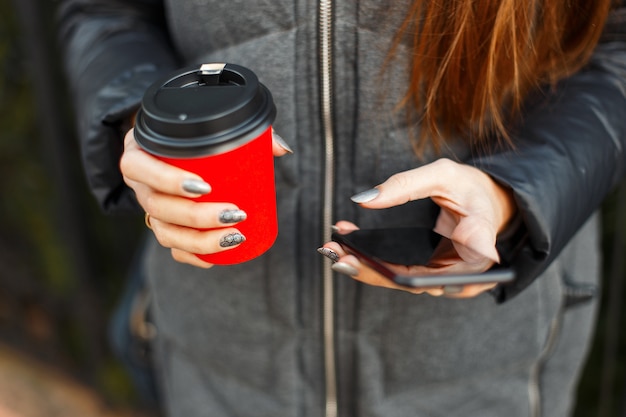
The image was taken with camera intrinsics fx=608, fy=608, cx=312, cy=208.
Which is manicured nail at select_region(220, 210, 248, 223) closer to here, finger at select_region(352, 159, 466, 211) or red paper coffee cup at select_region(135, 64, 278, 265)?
red paper coffee cup at select_region(135, 64, 278, 265)

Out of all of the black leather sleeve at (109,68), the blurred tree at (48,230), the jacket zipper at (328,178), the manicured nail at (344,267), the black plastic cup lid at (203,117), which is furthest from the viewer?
the blurred tree at (48,230)

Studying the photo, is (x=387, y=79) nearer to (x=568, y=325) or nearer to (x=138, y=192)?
(x=138, y=192)

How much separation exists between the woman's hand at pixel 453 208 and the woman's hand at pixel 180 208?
16cm

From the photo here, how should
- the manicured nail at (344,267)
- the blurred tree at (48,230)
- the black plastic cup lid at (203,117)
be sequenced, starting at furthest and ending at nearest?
1. the blurred tree at (48,230)
2. the manicured nail at (344,267)
3. the black plastic cup lid at (203,117)

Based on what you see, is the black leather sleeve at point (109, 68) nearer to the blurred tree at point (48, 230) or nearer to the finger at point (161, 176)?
the finger at point (161, 176)

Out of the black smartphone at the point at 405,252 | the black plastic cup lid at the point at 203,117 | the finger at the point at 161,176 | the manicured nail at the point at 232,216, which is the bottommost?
the black smartphone at the point at 405,252

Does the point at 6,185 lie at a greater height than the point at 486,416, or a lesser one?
lesser

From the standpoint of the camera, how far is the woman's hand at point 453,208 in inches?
32.8

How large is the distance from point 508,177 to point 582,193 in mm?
162

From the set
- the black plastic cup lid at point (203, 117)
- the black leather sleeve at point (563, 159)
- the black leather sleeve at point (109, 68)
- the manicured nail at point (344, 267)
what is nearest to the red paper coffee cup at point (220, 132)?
the black plastic cup lid at point (203, 117)

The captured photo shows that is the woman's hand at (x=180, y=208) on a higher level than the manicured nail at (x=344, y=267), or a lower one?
higher

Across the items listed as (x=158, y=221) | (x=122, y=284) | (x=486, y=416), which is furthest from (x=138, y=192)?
(x=122, y=284)

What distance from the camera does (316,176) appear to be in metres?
1.05

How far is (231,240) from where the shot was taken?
0.79m
